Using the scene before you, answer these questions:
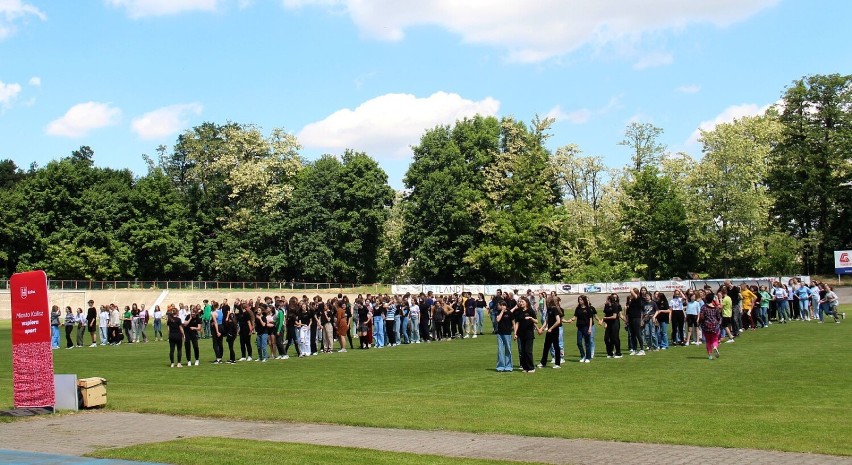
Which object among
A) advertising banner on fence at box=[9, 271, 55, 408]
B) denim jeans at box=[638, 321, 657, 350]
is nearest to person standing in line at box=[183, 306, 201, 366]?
advertising banner on fence at box=[9, 271, 55, 408]

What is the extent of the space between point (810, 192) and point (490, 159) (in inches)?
1090

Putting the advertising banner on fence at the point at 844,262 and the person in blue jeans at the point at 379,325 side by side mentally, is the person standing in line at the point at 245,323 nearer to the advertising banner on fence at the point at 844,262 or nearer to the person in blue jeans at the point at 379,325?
the person in blue jeans at the point at 379,325

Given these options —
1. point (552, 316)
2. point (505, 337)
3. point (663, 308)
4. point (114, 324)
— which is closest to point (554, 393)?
point (505, 337)

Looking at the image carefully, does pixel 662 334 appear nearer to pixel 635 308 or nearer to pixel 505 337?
pixel 635 308

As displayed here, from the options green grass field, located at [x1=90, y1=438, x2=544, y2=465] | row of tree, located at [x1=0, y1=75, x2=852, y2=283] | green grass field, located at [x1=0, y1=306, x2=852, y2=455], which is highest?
row of tree, located at [x1=0, y1=75, x2=852, y2=283]

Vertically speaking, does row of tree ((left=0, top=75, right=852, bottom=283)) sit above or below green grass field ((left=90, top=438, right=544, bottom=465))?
above

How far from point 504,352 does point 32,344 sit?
987 cm

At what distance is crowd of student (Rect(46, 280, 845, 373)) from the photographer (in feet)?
69.7

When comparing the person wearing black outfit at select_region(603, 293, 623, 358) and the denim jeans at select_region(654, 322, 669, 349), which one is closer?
the person wearing black outfit at select_region(603, 293, 623, 358)

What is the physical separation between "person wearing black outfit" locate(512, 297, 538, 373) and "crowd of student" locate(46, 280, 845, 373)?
0.02 metres

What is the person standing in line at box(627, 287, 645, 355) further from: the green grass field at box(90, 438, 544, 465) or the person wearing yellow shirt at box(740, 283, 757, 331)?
the green grass field at box(90, 438, 544, 465)

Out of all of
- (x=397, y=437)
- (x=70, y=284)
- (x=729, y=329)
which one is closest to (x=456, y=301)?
(x=729, y=329)

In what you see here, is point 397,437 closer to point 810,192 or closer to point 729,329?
point 729,329

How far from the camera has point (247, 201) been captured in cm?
8262
